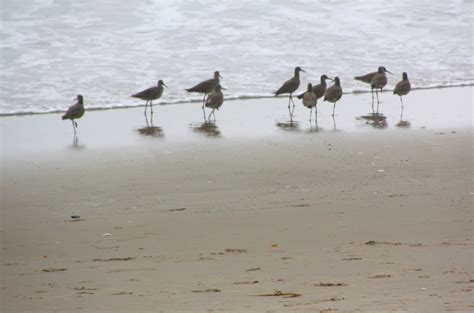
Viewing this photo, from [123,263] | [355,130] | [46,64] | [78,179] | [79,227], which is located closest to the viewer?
[123,263]

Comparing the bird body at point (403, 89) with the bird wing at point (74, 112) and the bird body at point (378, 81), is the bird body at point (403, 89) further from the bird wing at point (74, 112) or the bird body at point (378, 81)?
the bird wing at point (74, 112)

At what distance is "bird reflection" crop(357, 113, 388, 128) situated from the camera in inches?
434

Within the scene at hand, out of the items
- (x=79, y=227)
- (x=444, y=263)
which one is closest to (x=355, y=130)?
(x=79, y=227)

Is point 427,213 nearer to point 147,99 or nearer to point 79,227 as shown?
point 79,227

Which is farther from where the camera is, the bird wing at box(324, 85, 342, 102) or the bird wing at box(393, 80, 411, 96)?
the bird wing at box(393, 80, 411, 96)

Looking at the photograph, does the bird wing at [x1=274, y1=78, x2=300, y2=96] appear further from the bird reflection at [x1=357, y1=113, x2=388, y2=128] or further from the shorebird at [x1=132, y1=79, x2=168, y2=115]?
the shorebird at [x1=132, y1=79, x2=168, y2=115]

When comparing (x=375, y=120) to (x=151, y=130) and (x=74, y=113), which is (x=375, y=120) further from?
(x=74, y=113)

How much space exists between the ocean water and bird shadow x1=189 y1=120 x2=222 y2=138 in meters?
1.77

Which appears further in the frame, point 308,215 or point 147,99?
point 147,99

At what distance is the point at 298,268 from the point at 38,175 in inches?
156

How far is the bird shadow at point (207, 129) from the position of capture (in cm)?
1074

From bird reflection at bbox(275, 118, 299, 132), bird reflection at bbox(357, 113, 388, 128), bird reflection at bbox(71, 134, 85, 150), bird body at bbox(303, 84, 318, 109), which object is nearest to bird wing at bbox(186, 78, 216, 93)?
bird body at bbox(303, 84, 318, 109)

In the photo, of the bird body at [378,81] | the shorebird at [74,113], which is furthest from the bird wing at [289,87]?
the shorebird at [74,113]

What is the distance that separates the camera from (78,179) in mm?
8633
